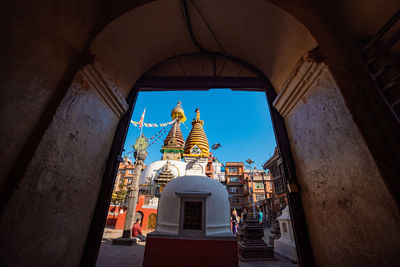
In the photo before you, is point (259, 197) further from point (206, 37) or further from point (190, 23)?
point (190, 23)

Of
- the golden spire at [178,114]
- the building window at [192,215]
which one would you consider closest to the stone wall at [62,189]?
the building window at [192,215]

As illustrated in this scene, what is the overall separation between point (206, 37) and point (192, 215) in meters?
5.52

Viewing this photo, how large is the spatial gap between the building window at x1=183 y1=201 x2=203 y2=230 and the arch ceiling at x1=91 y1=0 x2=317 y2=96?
4919 millimetres

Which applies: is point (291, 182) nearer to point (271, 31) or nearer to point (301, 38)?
point (301, 38)

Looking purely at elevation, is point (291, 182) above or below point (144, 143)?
below

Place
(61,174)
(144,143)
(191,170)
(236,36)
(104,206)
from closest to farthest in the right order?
(61,174) < (104,206) < (236,36) < (191,170) < (144,143)

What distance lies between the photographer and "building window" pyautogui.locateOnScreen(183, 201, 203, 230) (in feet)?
18.7

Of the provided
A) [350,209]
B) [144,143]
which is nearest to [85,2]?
[350,209]

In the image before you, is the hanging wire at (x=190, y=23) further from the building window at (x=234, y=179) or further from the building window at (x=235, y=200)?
the building window at (x=234, y=179)

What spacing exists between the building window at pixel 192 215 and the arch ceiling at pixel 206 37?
492 centimetres

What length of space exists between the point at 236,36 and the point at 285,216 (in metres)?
8.32

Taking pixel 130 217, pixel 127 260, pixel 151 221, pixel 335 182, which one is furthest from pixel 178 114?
pixel 335 182

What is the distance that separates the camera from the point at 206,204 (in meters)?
6.50

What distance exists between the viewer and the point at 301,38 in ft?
6.08
